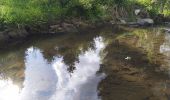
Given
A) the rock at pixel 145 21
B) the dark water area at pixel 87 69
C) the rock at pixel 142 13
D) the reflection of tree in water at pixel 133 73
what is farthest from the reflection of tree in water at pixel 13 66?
the rock at pixel 142 13

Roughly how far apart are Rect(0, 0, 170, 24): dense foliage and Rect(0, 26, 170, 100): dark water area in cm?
649

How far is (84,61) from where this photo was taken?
4338cm

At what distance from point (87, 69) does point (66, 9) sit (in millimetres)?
40556

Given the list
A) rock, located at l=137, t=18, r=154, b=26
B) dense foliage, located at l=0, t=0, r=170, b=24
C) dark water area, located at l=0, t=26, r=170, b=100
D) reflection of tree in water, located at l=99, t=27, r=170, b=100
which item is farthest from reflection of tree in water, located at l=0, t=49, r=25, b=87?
rock, located at l=137, t=18, r=154, b=26

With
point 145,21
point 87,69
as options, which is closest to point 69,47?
point 87,69

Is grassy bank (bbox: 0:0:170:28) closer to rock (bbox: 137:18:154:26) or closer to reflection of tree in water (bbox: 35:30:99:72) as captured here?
rock (bbox: 137:18:154:26)

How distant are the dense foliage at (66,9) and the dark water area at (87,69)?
649cm

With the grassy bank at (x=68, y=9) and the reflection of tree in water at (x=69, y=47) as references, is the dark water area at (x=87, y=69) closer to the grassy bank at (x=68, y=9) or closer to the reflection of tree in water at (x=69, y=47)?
the reflection of tree in water at (x=69, y=47)

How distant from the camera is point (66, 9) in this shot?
78.2m

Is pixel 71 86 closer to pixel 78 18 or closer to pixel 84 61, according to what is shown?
pixel 84 61

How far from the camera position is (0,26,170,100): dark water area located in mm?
31266

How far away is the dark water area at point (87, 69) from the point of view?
103 ft

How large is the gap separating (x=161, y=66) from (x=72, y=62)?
1109cm

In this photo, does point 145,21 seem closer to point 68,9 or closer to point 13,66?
point 68,9
